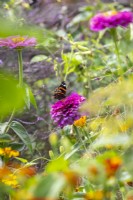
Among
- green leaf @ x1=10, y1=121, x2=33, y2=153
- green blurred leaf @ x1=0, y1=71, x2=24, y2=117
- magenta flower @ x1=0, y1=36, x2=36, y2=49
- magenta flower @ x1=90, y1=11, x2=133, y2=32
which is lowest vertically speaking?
green leaf @ x1=10, y1=121, x2=33, y2=153

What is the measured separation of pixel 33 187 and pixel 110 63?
57.2 inches

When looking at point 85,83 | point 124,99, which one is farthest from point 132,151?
point 85,83

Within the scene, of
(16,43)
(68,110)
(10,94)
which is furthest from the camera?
(16,43)

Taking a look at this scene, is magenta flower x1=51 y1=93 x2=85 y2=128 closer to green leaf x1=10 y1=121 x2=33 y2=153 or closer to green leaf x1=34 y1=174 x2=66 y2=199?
green leaf x1=10 y1=121 x2=33 y2=153

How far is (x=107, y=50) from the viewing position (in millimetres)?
2389

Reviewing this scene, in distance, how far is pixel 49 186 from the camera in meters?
0.35

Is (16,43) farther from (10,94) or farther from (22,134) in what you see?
(10,94)

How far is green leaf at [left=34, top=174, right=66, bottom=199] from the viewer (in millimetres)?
339

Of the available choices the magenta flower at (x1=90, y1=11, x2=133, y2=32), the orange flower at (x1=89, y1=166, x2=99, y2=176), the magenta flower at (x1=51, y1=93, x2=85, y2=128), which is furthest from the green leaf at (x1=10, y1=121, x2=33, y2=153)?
the orange flower at (x1=89, y1=166, x2=99, y2=176)

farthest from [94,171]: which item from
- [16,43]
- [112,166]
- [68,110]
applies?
[16,43]

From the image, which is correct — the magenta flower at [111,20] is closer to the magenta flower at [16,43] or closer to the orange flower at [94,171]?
the magenta flower at [16,43]

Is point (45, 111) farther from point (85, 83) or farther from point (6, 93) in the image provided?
point (6, 93)

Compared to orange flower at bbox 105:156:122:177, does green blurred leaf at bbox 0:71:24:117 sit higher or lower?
higher

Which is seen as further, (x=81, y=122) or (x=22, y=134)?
(x=22, y=134)
